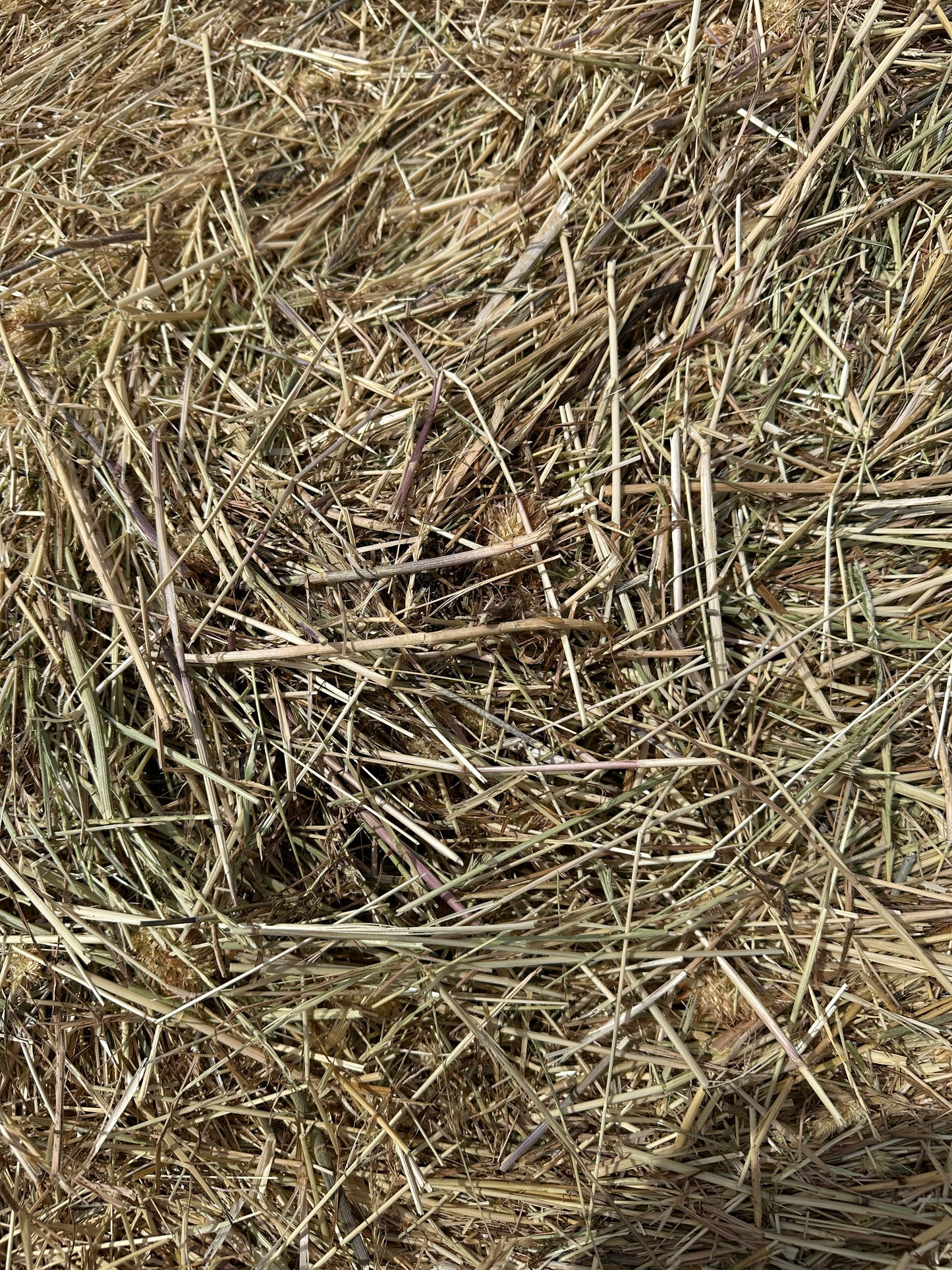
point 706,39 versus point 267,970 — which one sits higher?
point 706,39

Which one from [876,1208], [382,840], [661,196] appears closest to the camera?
[876,1208]

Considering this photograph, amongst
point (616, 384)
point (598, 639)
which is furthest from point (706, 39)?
point (598, 639)

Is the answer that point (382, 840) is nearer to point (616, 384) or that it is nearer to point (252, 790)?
point (252, 790)

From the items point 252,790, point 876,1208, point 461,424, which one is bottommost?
point 876,1208

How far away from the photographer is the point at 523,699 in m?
1.31

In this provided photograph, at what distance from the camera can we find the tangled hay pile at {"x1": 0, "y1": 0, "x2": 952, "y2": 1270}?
120 centimetres

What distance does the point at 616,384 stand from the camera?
1348 mm

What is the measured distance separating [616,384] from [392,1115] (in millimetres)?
1076

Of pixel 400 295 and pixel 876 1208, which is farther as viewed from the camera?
pixel 400 295

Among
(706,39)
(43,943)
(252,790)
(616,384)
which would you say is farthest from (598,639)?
(706,39)

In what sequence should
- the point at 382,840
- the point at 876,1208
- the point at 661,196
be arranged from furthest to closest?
the point at 661,196, the point at 382,840, the point at 876,1208

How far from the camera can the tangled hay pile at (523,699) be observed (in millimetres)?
1196

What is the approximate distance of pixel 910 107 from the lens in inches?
57.2

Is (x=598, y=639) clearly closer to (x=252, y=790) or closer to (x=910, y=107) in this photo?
(x=252, y=790)
